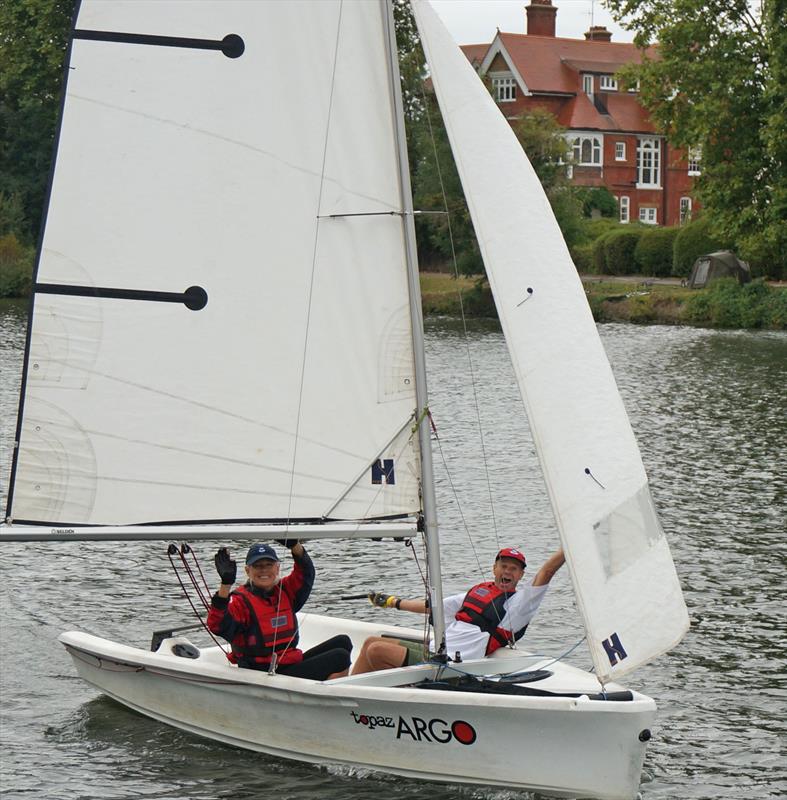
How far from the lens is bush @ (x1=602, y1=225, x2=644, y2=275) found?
193 ft

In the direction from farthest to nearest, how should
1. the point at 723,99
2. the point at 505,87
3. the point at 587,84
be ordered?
1. the point at 505,87
2. the point at 587,84
3. the point at 723,99

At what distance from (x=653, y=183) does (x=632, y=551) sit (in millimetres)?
75350

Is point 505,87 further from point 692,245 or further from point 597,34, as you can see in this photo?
point 692,245

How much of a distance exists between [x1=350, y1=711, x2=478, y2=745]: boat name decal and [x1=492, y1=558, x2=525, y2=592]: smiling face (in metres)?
1.34

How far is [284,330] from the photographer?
9.98 metres

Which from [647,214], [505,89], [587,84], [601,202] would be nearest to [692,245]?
[601,202]

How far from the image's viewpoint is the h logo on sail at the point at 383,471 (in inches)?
388

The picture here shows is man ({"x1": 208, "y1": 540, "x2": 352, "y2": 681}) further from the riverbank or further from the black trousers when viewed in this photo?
the riverbank

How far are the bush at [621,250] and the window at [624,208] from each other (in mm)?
22518

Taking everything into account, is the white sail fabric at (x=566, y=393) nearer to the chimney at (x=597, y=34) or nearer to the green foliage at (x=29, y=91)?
the green foliage at (x=29, y=91)

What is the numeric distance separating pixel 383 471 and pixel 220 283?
1.67m

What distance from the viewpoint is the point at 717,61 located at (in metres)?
44.9

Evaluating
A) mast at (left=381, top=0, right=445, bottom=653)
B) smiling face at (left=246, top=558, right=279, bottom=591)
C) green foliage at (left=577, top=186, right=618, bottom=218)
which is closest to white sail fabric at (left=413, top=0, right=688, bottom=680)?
mast at (left=381, top=0, right=445, bottom=653)

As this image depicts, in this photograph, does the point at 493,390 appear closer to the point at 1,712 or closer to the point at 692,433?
the point at 692,433
